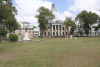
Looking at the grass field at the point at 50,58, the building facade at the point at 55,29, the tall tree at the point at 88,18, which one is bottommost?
the grass field at the point at 50,58

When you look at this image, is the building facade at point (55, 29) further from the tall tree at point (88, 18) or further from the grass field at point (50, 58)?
the grass field at point (50, 58)

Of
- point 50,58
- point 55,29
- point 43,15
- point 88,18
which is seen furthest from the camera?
point 55,29

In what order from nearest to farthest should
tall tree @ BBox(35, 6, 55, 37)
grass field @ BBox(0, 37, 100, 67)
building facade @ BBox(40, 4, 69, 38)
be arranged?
grass field @ BBox(0, 37, 100, 67) < tall tree @ BBox(35, 6, 55, 37) < building facade @ BBox(40, 4, 69, 38)

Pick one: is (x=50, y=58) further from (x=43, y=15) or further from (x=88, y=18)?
(x=88, y=18)

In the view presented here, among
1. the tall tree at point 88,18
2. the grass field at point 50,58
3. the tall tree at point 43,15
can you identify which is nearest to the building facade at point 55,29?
the tall tree at point 43,15

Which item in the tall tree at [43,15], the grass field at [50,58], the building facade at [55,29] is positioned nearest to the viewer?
the grass field at [50,58]

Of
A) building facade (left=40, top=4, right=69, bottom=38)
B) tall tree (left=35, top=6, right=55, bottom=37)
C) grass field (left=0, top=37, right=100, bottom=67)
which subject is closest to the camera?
grass field (left=0, top=37, right=100, bottom=67)

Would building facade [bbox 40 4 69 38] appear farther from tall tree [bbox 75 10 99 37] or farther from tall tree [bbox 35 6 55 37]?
tall tree [bbox 75 10 99 37]

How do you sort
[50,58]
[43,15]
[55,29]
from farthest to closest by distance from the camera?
1. [55,29]
2. [43,15]
3. [50,58]

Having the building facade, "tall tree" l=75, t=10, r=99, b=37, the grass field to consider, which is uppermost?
"tall tree" l=75, t=10, r=99, b=37

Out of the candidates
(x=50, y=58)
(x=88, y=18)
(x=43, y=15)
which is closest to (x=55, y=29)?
(x=43, y=15)

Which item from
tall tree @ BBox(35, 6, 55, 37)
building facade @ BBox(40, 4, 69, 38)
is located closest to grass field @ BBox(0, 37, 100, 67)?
tall tree @ BBox(35, 6, 55, 37)

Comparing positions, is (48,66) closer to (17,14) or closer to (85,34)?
(17,14)

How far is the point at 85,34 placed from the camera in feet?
204
